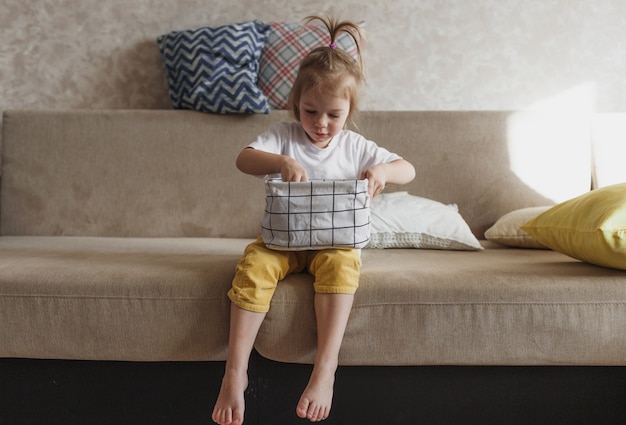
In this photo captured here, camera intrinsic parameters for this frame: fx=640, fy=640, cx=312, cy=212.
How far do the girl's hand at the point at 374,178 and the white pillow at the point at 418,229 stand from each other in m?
0.43

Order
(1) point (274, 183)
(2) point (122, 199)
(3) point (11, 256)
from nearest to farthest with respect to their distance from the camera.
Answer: (1) point (274, 183) < (3) point (11, 256) < (2) point (122, 199)

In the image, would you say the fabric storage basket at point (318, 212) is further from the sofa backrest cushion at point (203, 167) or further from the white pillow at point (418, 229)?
the sofa backrest cushion at point (203, 167)

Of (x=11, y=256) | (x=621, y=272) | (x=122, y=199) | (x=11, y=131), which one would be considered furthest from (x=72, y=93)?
(x=621, y=272)

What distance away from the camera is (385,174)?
1530 mm

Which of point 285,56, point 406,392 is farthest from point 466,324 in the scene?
point 285,56

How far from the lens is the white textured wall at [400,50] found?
96.9 inches

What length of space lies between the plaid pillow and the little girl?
0.64 metres

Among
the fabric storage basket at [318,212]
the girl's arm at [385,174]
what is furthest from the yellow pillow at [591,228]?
the fabric storage basket at [318,212]

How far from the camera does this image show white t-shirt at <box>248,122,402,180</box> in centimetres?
159

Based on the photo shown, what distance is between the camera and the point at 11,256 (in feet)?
5.59

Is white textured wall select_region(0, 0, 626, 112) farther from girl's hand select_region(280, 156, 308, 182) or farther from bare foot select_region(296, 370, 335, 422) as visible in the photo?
bare foot select_region(296, 370, 335, 422)

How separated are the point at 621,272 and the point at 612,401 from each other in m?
0.30

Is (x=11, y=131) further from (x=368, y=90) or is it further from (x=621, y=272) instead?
(x=621, y=272)

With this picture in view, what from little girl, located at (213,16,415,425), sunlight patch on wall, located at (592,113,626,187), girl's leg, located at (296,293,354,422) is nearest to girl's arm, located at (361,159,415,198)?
little girl, located at (213,16,415,425)
